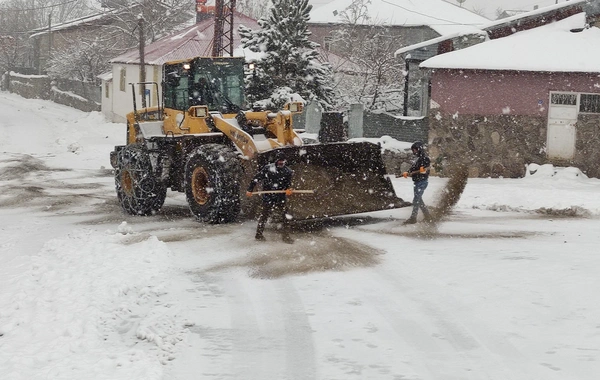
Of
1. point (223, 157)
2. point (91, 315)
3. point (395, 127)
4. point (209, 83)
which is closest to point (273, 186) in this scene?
point (223, 157)

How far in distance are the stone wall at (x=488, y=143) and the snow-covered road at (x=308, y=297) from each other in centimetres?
561

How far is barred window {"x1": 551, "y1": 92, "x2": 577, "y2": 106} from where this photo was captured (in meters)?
22.8

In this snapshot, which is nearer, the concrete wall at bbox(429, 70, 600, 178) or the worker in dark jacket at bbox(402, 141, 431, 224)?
the worker in dark jacket at bbox(402, 141, 431, 224)

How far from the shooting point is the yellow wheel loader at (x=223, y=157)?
49.4ft

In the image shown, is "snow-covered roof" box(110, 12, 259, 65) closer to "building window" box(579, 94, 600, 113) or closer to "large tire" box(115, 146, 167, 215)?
"building window" box(579, 94, 600, 113)

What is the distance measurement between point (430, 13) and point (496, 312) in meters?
47.1

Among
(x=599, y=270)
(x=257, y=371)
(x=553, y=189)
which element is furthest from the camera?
(x=553, y=189)

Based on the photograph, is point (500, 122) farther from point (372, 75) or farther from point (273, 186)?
point (372, 75)

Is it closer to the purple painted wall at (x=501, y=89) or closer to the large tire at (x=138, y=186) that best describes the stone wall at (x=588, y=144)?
the purple painted wall at (x=501, y=89)

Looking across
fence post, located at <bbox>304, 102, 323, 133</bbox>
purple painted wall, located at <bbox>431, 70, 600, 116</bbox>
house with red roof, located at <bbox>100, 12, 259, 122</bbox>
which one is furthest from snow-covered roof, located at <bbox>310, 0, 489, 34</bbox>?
purple painted wall, located at <bbox>431, 70, 600, 116</bbox>

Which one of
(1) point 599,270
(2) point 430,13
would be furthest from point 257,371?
(2) point 430,13

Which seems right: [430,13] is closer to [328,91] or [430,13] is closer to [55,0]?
[328,91]

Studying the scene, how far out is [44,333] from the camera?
9.20m

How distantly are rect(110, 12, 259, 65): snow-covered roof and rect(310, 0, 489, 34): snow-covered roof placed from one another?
418 inches
